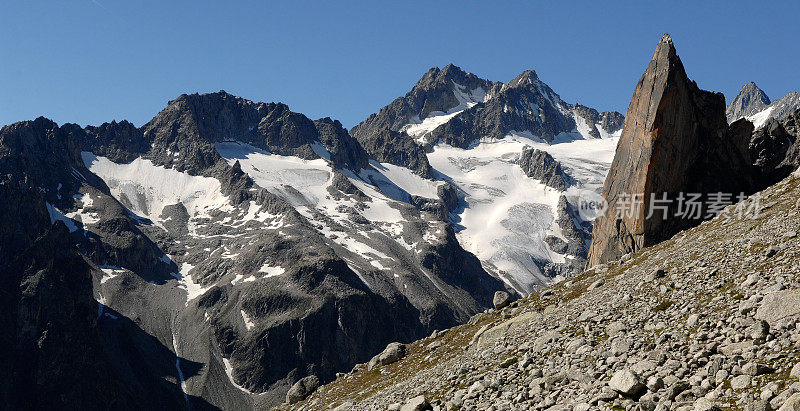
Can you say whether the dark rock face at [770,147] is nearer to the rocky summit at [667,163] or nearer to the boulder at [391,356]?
the rocky summit at [667,163]

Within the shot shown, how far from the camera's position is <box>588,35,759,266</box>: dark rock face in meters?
62.8

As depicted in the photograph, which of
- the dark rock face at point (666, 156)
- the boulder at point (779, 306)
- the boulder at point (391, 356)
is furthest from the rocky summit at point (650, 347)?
the dark rock face at point (666, 156)

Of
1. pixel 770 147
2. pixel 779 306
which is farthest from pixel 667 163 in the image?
pixel 779 306

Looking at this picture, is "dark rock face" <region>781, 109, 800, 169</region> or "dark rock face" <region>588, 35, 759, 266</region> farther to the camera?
"dark rock face" <region>781, 109, 800, 169</region>

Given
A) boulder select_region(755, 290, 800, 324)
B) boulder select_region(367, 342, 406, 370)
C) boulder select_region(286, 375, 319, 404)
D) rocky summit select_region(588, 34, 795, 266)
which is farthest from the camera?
rocky summit select_region(588, 34, 795, 266)

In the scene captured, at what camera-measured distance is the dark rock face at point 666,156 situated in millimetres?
62750

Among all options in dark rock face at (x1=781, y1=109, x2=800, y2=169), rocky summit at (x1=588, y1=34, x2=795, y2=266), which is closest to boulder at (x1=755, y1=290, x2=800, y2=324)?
rocky summit at (x1=588, y1=34, x2=795, y2=266)

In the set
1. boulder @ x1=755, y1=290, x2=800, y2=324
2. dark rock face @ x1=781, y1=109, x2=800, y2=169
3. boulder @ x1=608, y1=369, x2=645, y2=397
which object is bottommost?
boulder @ x1=608, y1=369, x2=645, y2=397

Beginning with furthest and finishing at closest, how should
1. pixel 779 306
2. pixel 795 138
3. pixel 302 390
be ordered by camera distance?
1. pixel 795 138
2. pixel 302 390
3. pixel 779 306

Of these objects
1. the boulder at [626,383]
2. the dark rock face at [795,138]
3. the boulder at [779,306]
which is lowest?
the boulder at [626,383]

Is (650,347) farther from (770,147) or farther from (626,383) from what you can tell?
(770,147)

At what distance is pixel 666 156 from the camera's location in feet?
209

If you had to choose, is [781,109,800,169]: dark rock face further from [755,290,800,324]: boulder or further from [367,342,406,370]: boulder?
[755,290,800,324]: boulder

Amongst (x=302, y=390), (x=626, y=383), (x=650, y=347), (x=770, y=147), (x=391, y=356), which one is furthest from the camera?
(x=770, y=147)
